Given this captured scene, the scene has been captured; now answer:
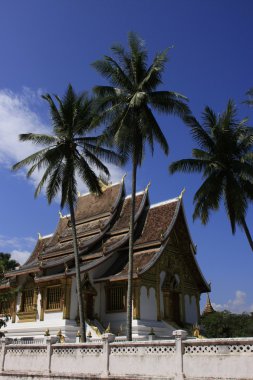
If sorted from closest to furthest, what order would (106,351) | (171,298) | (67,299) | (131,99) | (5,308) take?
(106,351) → (131,99) → (67,299) → (171,298) → (5,308)

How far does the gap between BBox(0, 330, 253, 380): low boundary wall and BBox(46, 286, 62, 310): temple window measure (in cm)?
Answer: 790

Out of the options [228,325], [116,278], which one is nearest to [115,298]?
[116,278]

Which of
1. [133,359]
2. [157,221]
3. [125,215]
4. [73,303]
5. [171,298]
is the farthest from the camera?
[125,215]

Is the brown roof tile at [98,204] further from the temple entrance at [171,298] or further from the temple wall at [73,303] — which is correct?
the temple wall at [73,303]

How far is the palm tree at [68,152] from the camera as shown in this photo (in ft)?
71.9

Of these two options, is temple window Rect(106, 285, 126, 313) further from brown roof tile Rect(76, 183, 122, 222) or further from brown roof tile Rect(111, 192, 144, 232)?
brown roof tile Rect(76, 183, 122, 222)

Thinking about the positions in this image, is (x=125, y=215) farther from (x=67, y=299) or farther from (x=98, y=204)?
(x=67, y=299)

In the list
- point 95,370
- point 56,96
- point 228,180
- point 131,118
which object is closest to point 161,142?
point 131,118

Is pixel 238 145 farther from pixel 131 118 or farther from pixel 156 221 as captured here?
pixel 156 221

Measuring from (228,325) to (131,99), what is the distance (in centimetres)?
1459

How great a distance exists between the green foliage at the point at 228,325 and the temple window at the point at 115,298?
17.9 feet

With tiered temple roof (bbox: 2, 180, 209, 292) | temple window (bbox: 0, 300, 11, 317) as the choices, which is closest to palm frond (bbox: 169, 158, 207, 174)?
tiered temple roof (bbox: 2, 180, 209, 292)

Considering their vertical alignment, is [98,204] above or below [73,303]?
above

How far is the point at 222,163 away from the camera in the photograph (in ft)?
72.8
